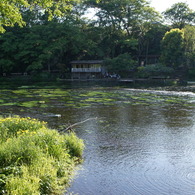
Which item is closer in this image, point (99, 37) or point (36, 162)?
point (36, 162)

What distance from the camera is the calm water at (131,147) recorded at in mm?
7941

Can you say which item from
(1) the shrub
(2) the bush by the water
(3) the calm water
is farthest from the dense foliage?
(2) the bush by the water

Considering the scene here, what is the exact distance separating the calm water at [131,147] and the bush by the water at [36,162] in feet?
1.54

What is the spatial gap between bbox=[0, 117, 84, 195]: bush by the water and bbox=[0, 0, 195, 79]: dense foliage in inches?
1718

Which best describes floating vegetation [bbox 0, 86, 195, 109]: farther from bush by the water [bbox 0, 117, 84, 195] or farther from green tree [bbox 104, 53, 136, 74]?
green tree [bbox 104, 53, 136, 74]

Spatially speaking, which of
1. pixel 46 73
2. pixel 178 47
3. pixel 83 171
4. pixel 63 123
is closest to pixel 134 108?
pixel 63 123

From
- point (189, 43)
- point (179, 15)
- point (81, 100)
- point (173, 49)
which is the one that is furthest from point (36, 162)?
point (179, 15)

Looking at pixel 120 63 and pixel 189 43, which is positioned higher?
pixel 189 43

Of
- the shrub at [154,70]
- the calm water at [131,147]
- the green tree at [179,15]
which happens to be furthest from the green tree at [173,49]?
the calm water at [131,147]

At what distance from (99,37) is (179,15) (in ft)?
58.4

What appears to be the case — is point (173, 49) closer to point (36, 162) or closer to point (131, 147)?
point (131, 147)

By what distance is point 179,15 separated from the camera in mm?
58844

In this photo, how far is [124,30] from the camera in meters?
62.7

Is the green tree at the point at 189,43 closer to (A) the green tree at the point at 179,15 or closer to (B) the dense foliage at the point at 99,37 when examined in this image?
(B) the dense foliage at the point at 99,37
